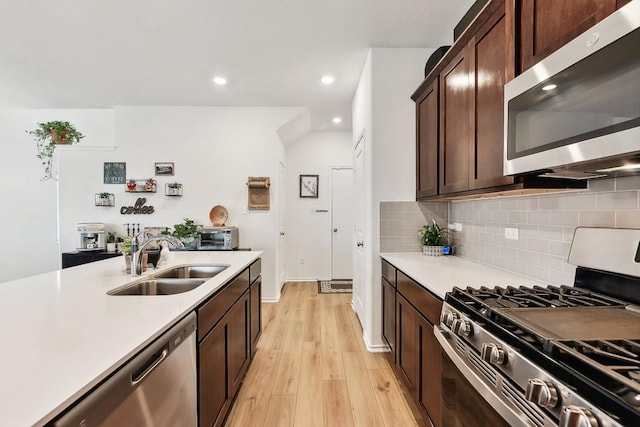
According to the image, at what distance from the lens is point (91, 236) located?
410 cm


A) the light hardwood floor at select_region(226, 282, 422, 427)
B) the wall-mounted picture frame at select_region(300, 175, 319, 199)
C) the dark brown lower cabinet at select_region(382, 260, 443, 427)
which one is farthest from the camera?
the wall-mounted picture frame at select_region(300, 175, 319, 199)

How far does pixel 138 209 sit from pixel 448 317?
4433 mm

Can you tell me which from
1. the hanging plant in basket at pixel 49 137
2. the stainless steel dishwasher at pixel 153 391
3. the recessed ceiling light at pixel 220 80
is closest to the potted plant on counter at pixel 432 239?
the stainless steel dishwasher at pixel 153 391

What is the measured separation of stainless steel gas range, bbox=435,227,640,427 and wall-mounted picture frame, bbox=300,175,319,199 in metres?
4.25

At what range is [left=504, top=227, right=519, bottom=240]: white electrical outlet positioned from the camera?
1.78 metres

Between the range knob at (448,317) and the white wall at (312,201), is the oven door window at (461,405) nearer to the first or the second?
the range knob at (448,317)

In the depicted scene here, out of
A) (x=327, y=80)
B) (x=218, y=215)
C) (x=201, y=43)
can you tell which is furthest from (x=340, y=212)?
(x=201, y=43)

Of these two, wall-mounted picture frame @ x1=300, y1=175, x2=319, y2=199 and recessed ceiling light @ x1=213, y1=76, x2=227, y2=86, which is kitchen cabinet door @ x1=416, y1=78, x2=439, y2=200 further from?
wall-mounted picture frame @ x1=300, y1=175, x2=319, y2=199

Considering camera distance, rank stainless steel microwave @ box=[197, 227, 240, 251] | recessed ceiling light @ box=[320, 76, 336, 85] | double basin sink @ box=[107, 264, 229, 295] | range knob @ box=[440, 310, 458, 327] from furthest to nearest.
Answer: stainless steel microwave @ box=[197, 227, 240, 251], recessed ceiling light @ box=[320, 76, 336, 85], double basin sink @ box=[107, 264, 229, 295], range knob @ box=[440, 310, 458, 327]

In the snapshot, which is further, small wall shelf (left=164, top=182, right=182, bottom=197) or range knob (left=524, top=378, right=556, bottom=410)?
small wall shelf (left=164, top=182, right=182, bottom=197)

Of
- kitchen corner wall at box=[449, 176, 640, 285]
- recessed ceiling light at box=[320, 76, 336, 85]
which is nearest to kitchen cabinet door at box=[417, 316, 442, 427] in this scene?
kitchen corner wall at box=[449, 176, 640, 285]

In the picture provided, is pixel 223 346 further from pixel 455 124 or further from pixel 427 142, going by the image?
pixel 427 142

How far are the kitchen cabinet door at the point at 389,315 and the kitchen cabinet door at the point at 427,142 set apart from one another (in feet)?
2.74

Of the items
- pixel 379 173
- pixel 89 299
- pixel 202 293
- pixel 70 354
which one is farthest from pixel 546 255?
pixel 89 299
